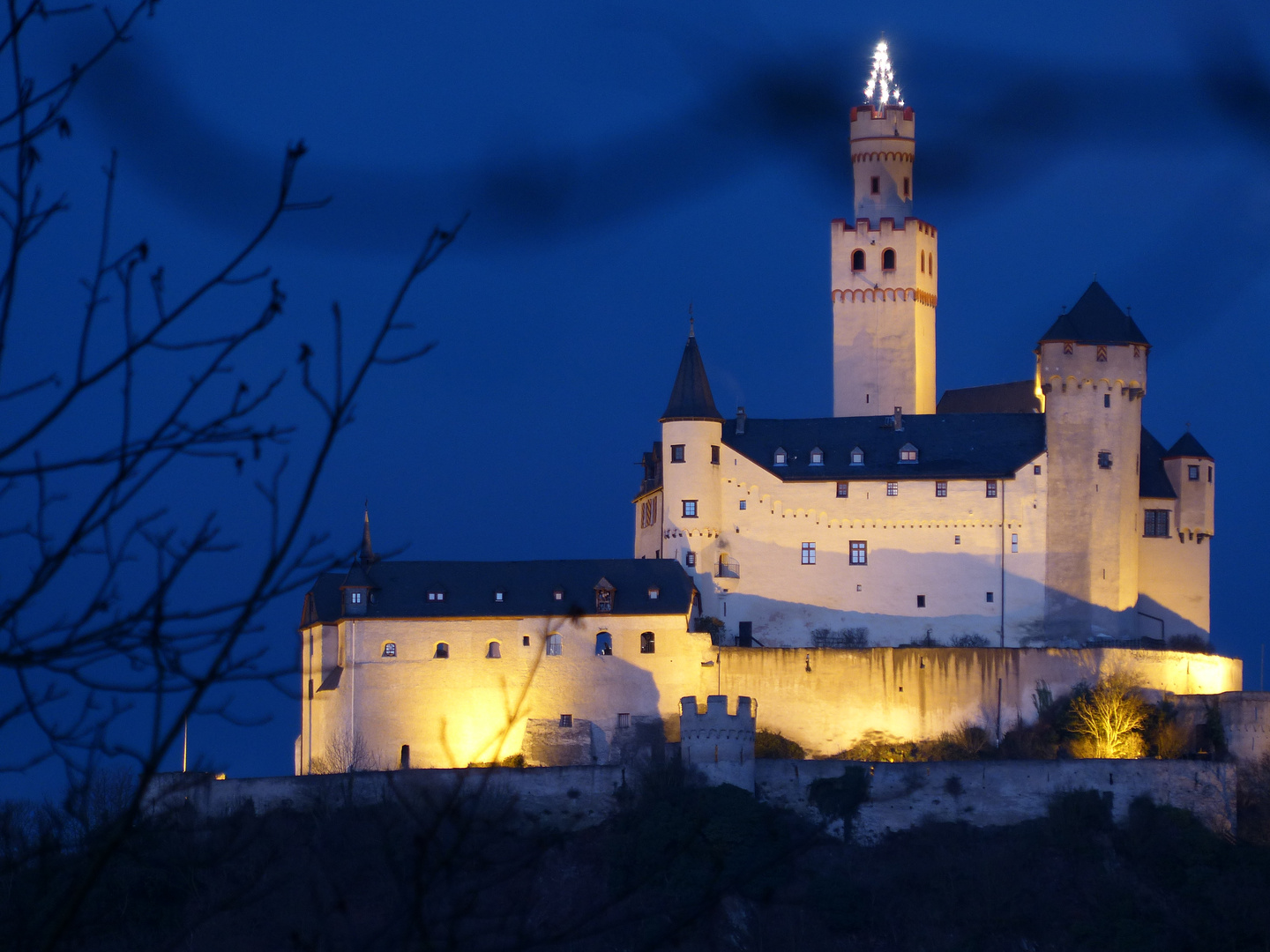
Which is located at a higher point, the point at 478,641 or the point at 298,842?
the point at 478,641

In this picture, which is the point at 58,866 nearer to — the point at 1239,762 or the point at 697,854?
the point at 697,854

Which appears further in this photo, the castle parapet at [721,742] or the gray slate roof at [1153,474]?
the gray slate roof at [1153,474]

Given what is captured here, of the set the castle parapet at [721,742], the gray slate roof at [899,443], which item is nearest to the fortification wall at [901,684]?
the castle parapet at [721,742]

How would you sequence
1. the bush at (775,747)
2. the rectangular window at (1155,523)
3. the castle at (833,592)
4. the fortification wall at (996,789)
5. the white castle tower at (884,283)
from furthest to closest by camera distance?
the white castle tower at (884,283) < the rectangular window at (1155,523) < the castle at (833,592) < the bush at (775,747) < the fortification wall at (996,789)

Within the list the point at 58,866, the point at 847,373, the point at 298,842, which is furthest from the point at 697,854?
the point at 58,866

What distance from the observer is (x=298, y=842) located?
53.9 meters

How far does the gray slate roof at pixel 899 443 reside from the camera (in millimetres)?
65375

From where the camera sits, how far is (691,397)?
219 ft

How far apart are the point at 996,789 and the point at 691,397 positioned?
16.9 meters

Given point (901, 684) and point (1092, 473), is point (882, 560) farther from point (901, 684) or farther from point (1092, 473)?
point (1092, 473)

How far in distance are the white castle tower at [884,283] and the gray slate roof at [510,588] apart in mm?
11979

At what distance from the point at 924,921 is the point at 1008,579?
45.6ft

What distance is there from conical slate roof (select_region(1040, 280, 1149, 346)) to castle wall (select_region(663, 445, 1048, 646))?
4.24 metres

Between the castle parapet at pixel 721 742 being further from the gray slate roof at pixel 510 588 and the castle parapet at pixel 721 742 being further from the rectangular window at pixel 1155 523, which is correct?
the rectangular window at pixel 1155 523
